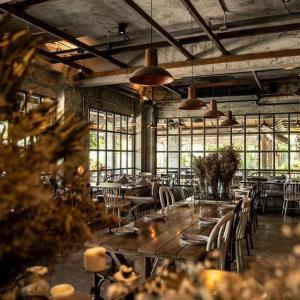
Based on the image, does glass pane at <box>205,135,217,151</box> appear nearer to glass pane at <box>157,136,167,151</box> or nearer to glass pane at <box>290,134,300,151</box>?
glass pane at <box>157,136,167,151</box>

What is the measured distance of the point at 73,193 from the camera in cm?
123

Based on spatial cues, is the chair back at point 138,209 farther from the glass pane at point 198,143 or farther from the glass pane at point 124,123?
the glass pane at point 198,143

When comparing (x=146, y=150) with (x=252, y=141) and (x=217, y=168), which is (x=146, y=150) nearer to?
(x=252, y=141)

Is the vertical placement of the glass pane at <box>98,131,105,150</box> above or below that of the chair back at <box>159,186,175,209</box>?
above

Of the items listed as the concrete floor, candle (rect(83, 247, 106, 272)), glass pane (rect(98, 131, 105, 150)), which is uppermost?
glass pane (rect(98, 131, 105, 150))

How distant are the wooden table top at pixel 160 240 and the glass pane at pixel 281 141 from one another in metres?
6.95

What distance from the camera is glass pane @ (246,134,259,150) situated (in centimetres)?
1044

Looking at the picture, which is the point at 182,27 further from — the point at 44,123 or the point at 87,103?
the point at 44,123

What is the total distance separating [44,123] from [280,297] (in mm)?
850

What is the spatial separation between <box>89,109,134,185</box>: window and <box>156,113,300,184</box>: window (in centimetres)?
116

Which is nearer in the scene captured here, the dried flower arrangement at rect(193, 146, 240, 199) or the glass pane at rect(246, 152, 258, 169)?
the dried flower arrangement at rect(193, 146, 240, 199)

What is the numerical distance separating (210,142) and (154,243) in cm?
839

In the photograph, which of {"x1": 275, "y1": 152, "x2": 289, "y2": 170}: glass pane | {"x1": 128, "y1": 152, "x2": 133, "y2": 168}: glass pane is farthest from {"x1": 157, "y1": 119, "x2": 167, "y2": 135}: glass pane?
{"x1": 275, "y1": 152, "x2": 289, "y2": 170}: glass pane

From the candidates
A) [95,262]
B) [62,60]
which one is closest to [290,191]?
[62,60]
